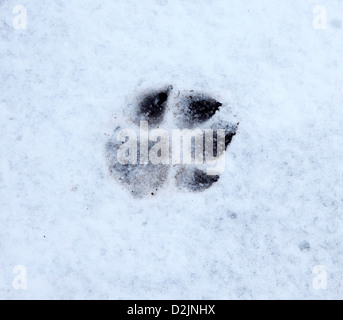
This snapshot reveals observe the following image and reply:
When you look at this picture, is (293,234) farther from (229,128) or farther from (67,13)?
(67,13)

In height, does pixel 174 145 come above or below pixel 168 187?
above

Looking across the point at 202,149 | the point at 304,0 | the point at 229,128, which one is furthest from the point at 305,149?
the point at 304,0
